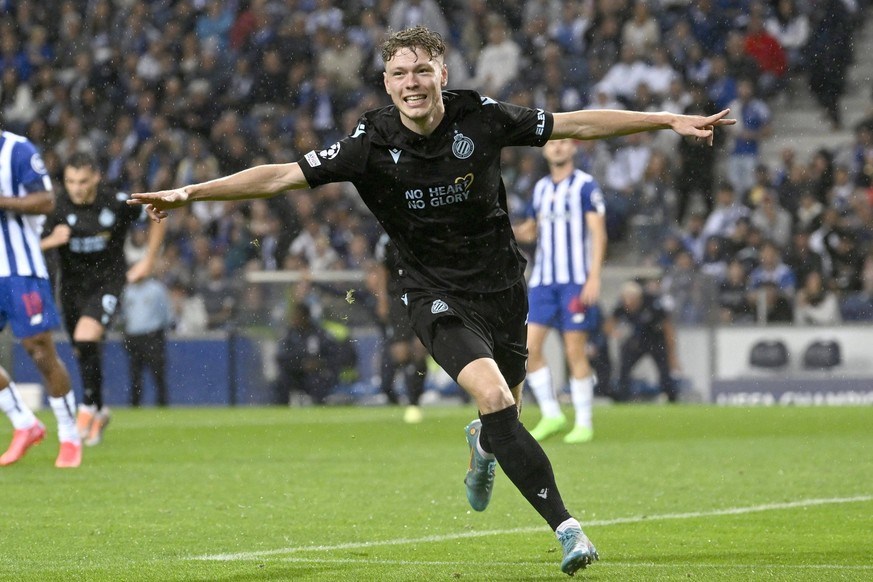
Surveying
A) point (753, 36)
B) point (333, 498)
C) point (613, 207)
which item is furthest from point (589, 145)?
point (333, 498)

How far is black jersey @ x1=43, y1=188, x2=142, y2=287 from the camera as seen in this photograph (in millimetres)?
11484

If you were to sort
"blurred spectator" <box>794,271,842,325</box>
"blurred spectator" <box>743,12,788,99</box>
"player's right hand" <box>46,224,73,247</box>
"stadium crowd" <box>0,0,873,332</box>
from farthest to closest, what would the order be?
"blurred spectator" <box>743,12,788,99</box> < "stadium crowd" <box>0,0,873,332</box> < "blurred spectator" <box>794,271,842,325</box> < "player's right hand" <box>46,224,73,247</box>

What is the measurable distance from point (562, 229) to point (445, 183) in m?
6.15

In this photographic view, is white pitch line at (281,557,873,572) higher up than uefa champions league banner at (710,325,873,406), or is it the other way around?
white pitch line at (281,557,873,572)

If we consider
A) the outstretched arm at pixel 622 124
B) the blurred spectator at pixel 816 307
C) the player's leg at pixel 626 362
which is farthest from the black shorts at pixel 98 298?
the blurred spectator at pixel 816 307

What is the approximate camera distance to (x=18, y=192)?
9.39 meters

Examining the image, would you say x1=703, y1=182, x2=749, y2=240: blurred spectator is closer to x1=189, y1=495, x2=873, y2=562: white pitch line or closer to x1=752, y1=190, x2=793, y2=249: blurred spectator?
x1=752, y1=190, x2=793, y2=249: blurred spectator

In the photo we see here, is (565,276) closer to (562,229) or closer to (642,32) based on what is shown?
(562,229)

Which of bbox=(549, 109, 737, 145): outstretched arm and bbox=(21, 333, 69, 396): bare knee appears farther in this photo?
bbox=(21, 333, 69, 396): bare knee

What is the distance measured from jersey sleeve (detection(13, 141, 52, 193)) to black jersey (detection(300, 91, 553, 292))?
3.82m

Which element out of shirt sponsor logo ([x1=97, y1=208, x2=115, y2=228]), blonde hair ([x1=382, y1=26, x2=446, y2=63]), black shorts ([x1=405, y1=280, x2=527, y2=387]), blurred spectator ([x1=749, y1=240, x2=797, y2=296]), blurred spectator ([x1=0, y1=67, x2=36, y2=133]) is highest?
blurred spectator ([x1=0, y1=67, x2=36, y2=133])

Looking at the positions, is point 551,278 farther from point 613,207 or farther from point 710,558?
point 613,207

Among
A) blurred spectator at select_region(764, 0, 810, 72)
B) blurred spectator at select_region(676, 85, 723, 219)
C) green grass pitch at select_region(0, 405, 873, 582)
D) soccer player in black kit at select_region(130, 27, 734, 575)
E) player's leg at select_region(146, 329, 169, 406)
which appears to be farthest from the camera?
blurred spectator at select_region(764, 0, 810, 72)

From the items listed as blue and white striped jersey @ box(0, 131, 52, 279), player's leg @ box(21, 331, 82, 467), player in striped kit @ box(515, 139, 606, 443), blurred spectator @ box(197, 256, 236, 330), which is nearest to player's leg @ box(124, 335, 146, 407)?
blurred spectator @ box(197, 256, 236, 330)
